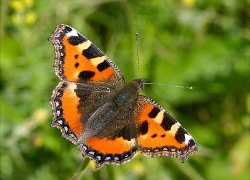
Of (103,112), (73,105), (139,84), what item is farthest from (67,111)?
(139,84)

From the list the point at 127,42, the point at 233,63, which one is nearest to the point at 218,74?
the point at 233,63

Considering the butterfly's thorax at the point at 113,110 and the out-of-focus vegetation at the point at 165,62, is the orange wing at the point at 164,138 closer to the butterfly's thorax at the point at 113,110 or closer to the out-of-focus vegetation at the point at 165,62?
the butterfly's thorax at the point at 113,110

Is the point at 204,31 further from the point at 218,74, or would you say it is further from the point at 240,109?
the point at 240,109

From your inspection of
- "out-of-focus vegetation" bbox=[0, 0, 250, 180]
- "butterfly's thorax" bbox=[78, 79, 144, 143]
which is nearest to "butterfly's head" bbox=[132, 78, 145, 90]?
"butterfly's thorax" bbox=[78, 79, 144, 143]

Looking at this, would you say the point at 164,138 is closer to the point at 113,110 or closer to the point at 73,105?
the point at 113,110

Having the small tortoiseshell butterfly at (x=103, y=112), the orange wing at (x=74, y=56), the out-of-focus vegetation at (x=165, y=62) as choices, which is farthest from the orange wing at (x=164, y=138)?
the out-of-focus vegetation at (x=165, y=62)

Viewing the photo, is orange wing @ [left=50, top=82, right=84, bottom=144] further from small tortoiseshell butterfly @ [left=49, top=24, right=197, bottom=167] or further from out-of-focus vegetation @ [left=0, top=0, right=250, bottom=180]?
out-of-focus vegetation @ [left=0, top=0, right=250, bottom=180]
